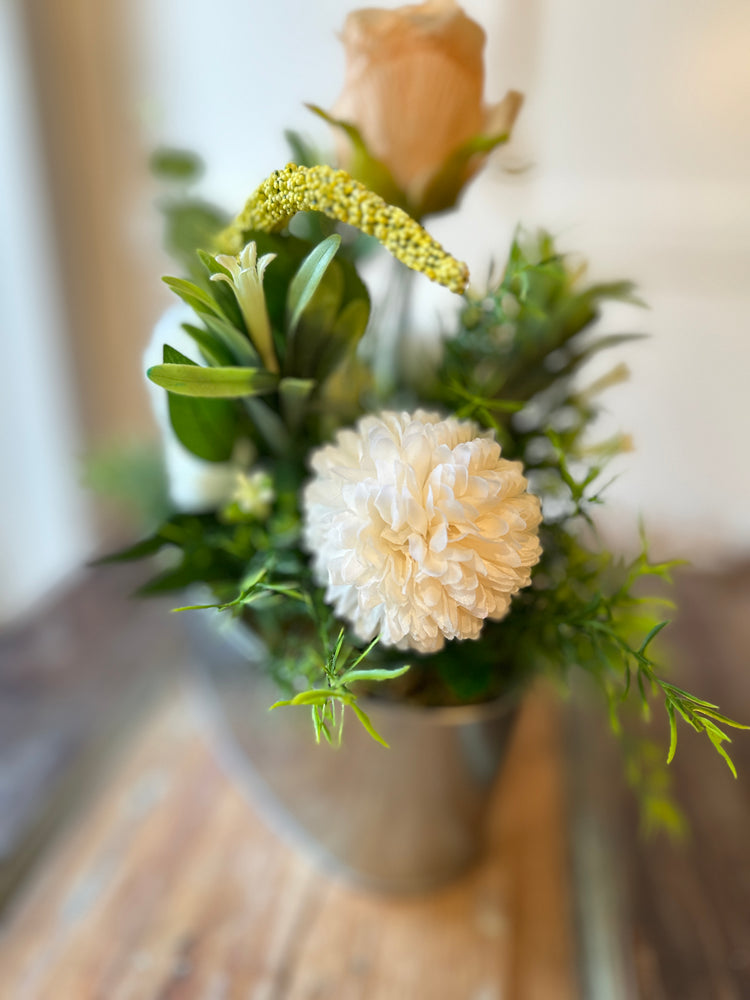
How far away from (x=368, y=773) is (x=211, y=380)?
249mm

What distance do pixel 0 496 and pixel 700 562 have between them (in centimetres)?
82

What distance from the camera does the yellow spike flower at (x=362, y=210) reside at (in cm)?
21

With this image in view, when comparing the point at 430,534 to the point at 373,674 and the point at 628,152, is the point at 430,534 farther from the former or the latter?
the point at 628,152

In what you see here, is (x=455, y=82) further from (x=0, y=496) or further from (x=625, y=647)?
(x=0, y=496)

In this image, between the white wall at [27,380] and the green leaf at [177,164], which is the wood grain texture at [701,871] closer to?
the green leaf at [177,164]

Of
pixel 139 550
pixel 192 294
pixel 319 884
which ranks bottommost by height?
pixel 319 884

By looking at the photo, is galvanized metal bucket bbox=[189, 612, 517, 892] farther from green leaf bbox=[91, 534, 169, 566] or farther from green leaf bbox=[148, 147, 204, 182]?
green leaf bbox=[148, 147, 204, 182]

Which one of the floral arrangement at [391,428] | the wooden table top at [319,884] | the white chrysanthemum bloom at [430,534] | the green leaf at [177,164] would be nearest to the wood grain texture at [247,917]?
the wooden table top at [319,884]

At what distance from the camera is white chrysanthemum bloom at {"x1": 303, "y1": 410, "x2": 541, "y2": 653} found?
0.21 m

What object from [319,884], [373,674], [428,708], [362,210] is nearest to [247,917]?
[319,884]

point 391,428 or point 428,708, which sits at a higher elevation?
point 391,428

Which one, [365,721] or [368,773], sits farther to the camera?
[368,773]

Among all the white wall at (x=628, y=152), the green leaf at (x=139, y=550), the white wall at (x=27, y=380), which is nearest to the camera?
the green leaf at (x=139, y=550)

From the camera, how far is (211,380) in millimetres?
242
